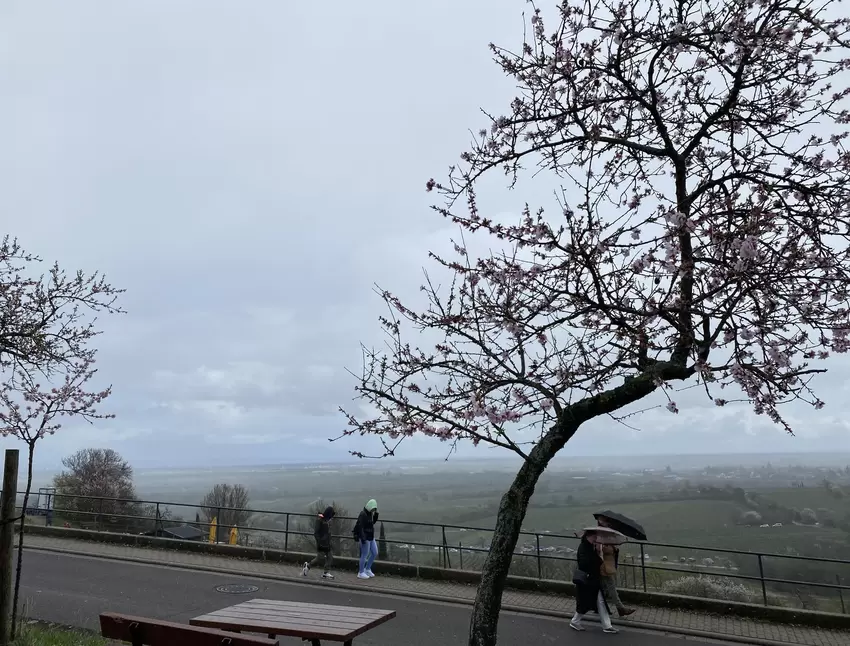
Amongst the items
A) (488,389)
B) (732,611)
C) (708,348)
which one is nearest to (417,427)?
(488,389)

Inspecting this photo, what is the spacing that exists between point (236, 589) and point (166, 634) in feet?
26.1

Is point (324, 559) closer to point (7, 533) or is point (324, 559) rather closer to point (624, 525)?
point (624, 525)

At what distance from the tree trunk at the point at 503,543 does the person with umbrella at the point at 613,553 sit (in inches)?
234

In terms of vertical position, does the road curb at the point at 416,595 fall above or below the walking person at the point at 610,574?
below

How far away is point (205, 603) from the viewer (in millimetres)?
11078

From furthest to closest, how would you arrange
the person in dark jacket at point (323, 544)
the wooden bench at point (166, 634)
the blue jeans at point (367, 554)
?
1. the person in dark jacket at point (323, 544)
2. the blue jeans at point (367, 554)
3. the wooden bench at point (166, 634)

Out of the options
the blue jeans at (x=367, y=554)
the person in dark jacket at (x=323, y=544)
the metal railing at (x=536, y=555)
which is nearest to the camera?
the metal railing at (x=536, y=555)

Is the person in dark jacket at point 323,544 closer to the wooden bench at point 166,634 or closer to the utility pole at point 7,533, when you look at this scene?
the utility pole at point 7,533

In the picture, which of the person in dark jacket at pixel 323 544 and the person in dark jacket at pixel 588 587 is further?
the person in dark jacket at pixel 323 544

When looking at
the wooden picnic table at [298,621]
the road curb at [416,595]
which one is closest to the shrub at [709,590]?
the road curb at [416,595]

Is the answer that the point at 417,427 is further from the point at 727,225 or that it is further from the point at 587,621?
the point at 587,621

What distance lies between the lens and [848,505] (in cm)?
4609

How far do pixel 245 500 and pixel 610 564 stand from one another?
37.3 meters

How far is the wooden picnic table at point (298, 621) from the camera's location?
18.2 feet
